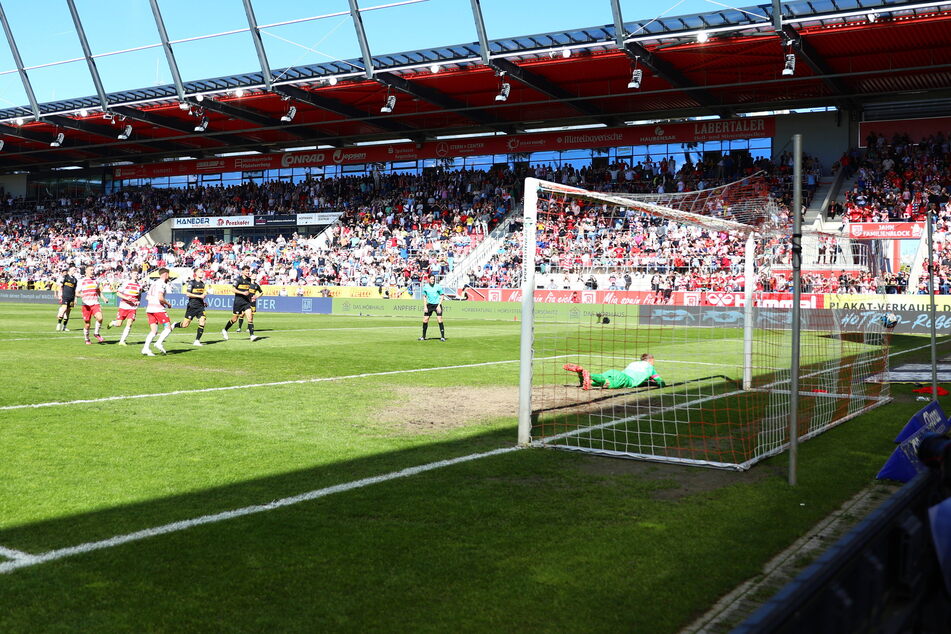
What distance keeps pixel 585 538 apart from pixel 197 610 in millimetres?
2371

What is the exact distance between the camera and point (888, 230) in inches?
1296

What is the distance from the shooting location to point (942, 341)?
23953 millimetres

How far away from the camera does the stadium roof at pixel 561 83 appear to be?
1186 inches

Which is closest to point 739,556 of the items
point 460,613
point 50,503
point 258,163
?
point 460,613

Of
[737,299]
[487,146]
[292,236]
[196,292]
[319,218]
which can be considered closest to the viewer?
[196,292]

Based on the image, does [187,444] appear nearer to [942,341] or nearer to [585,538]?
[585,538]

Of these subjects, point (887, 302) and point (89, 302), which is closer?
point (89, 302)

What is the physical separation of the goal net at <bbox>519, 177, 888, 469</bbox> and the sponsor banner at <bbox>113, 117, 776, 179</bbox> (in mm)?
13062

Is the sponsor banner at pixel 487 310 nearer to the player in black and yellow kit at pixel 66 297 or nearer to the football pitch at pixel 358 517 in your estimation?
the player in black and yellow kit at pixel 66 297

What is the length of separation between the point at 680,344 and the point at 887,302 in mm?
11179

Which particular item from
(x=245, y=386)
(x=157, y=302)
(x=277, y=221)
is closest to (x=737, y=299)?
(x=157, y=302)

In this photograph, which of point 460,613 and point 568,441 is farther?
point 568,441

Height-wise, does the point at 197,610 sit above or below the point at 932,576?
below

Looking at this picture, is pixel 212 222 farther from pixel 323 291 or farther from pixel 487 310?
pixel 487 310
